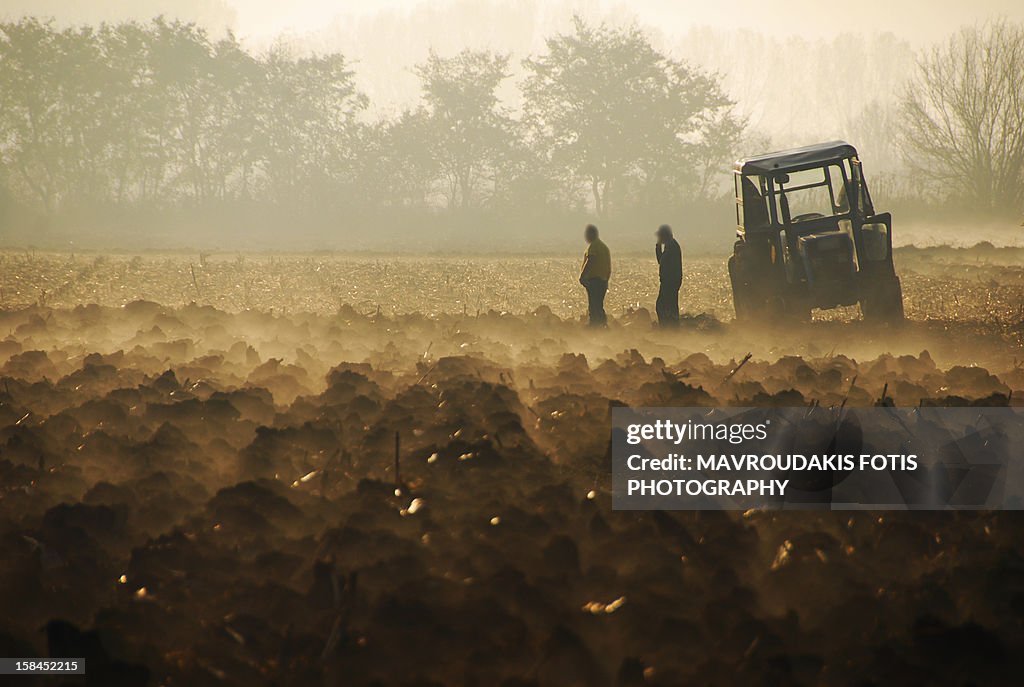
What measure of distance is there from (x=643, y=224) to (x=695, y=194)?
701 cm

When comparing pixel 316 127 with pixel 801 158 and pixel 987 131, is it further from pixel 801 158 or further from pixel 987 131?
pixel 801 158

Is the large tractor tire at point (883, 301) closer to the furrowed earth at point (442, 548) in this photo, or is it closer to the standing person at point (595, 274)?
the standing person at point (595, 274)

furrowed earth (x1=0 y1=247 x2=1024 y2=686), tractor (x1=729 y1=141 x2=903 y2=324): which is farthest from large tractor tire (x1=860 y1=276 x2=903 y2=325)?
furrowed earth (x1=0 y1=247 x2=1024 y2=686)

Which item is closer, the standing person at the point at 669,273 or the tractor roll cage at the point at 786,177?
the tractor roll cage at the point at 786,177

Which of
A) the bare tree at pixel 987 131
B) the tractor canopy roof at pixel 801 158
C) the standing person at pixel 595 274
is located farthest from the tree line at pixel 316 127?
the tractor canopy roof at pixel 801 158

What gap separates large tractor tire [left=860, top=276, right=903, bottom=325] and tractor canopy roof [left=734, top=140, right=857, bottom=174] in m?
2.11

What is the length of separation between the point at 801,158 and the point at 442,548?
546 inches

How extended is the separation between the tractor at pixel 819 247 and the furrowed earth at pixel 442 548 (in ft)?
34.8

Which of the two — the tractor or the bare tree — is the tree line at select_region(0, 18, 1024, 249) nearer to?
the bare tree

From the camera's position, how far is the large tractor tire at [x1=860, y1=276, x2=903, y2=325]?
52.7ft

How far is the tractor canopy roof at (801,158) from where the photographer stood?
1566 cm

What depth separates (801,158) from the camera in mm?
15695

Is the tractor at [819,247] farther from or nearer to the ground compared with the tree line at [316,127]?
nearer to the ground

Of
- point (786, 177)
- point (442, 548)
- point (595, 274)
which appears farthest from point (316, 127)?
point (442, 548)
